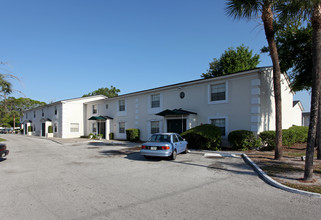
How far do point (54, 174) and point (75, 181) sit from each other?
1580 mm

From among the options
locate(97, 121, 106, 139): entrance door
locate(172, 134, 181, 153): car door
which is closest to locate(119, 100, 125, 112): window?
locate(97, 121, 106, 139): entrance door

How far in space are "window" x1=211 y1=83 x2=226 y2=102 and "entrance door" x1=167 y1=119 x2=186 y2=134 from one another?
3274 millimetres

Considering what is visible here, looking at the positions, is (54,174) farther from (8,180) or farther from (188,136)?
(188,136)

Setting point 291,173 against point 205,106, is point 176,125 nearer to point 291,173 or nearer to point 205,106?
point 205,106

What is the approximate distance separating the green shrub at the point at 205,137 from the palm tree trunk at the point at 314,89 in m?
6.96

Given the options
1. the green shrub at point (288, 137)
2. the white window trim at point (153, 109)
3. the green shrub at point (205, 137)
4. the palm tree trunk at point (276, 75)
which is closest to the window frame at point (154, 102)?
the white window trim at point (153, 109)

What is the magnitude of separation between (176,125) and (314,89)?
11.8 metres

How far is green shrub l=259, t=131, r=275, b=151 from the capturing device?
1287 centimetres

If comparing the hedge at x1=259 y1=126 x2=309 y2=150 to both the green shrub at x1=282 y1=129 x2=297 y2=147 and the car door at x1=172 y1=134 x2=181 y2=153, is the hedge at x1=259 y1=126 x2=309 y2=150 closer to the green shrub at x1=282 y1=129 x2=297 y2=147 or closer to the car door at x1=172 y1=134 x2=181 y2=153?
the green shrub at x1=282 y1=129 x2=297 y2=147

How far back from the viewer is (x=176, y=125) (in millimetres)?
17750

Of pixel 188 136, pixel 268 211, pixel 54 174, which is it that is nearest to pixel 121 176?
pixel 54 174

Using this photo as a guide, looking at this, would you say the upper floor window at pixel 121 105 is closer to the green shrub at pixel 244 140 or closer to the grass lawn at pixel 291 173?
the green shrub at pixel 244 140

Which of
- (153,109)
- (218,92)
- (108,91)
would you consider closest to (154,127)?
(153,109)

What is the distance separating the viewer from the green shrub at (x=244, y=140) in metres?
12.9
